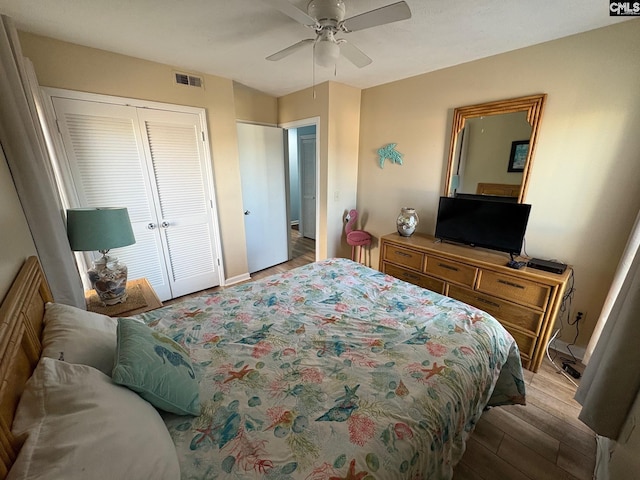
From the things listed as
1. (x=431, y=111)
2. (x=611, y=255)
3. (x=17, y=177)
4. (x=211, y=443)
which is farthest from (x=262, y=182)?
(x=611, y=255)

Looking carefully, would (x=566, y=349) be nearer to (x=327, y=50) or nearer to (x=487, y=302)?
(x=487, y=302)

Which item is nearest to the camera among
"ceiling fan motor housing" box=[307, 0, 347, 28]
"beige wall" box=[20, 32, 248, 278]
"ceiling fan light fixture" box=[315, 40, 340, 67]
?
"ceiling fan motor housing" box=[307, 0, 347, 28]

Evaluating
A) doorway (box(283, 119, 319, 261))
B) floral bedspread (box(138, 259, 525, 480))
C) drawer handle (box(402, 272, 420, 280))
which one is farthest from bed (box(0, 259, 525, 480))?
doorway (box(283, 119, 319, 261))

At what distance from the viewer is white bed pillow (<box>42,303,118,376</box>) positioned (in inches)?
33.7

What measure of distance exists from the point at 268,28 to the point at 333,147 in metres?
1.53

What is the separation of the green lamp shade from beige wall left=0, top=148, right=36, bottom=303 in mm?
236

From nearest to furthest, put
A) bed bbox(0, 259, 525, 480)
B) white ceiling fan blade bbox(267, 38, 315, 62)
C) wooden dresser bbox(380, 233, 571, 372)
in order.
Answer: bed bbox(0, 259, 525, 480), white ceiling fan blade bbox(267, 38, 315, 62), wooden dresser bbox(380, 233, 571, 372)

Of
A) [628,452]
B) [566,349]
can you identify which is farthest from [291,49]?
[566,349]

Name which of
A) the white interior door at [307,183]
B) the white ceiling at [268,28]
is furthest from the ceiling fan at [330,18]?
the white interior door at [307,183]

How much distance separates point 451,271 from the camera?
2.37 metres

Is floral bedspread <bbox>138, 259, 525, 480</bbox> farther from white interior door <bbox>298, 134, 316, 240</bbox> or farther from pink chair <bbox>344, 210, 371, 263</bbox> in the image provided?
white interior door <bbox>298, 134, 316, 240</bbox>

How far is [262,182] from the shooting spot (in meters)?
3.62

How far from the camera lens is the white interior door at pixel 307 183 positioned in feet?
16.7

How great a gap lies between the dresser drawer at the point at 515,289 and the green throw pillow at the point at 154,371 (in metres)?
2.21
